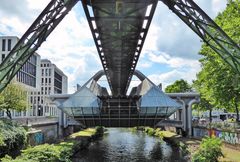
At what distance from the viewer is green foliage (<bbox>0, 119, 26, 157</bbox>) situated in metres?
30.8

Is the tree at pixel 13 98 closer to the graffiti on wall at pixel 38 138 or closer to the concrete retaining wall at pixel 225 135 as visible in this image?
the graffiti on wall at pixel 38 138

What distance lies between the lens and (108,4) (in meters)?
18.7

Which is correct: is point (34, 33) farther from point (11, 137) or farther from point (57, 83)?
point (57, 83)

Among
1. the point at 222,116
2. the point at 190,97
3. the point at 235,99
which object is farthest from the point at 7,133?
the point at 222,116

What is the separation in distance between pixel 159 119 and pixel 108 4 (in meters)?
36.5

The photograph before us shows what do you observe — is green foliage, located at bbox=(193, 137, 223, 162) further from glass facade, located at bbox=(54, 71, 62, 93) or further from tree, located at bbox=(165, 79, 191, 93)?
glass facade, located at bbox=(54, 71, 62, 93)

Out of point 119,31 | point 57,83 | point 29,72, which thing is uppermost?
point 29,72

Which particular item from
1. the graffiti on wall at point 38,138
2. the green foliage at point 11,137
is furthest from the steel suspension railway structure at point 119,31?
the graffiti on wall at point 38,138

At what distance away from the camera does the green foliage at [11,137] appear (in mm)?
30750

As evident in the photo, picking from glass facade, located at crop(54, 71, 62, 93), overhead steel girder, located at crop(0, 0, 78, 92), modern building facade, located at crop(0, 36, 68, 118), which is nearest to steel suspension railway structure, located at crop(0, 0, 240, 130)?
overhead steel girder, located at crop(0, 0, 78, 92)

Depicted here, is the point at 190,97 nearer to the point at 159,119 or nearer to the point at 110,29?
the point at 159,119

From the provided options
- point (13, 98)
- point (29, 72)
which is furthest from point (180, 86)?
point (13, 98)

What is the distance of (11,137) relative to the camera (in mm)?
31828

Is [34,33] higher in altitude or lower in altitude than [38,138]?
higher
